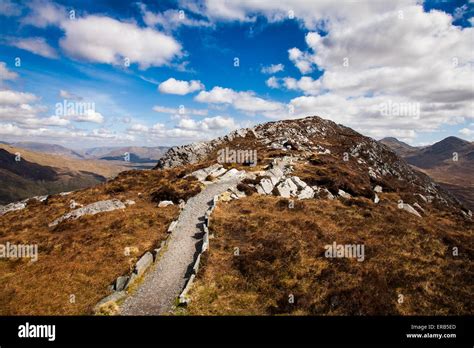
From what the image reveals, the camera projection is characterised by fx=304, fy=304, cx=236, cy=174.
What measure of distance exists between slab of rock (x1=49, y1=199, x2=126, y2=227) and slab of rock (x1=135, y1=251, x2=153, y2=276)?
1668 centimetres

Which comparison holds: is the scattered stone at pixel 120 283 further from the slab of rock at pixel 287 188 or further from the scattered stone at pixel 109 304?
the slab of rock at pixel 287 188

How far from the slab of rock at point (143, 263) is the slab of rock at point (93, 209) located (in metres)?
16.7

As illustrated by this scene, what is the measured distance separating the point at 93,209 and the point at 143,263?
61.3ft

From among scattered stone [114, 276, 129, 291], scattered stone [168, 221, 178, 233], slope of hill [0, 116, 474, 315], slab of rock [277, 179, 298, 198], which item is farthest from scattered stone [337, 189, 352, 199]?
scattered stone [114, 276, 129, 291]

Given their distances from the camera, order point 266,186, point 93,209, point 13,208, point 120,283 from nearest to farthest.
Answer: point 120,283
point 93,209
point 266,186
point 13,208

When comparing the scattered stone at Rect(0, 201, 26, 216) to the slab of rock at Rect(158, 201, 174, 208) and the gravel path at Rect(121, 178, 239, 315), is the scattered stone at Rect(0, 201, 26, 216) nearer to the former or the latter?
the slab of rock at Rect(158, 201, 174, 208)

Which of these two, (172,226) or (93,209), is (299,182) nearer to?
(172,226)

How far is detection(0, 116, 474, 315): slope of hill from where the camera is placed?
19.1m

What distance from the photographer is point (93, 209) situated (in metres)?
38.5

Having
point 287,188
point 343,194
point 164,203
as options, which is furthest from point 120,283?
point 343,194

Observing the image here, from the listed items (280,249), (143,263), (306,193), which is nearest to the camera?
(143,263)
